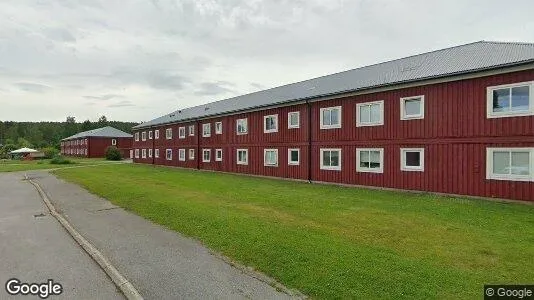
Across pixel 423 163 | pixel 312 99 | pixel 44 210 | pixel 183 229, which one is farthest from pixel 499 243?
pixel 312 99

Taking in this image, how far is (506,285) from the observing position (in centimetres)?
629

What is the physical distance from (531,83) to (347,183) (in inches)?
413

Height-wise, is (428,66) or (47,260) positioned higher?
(428,66)

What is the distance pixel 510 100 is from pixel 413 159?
516 cm

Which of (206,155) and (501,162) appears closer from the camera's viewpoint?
(501,162)

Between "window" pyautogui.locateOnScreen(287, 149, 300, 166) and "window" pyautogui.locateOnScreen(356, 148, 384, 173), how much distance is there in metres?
5.39

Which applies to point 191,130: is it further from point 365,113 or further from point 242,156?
point 365,113

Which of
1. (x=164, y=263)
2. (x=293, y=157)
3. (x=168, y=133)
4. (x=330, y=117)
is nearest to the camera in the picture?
(x=164, y=263)

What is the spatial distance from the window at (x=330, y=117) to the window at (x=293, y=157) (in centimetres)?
313

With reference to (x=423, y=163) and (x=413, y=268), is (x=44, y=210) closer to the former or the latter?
(x=413, y=268)

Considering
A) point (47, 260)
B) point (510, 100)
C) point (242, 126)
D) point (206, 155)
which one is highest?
point (510, 100)

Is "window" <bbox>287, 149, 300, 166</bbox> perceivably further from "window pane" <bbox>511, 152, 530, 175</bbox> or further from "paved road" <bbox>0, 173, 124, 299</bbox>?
"paved road" <bbox>0, 173, 124, 299</bbox>

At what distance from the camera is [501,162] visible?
16359 millimetres

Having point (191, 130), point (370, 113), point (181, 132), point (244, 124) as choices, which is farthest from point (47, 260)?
point (181, 132)
